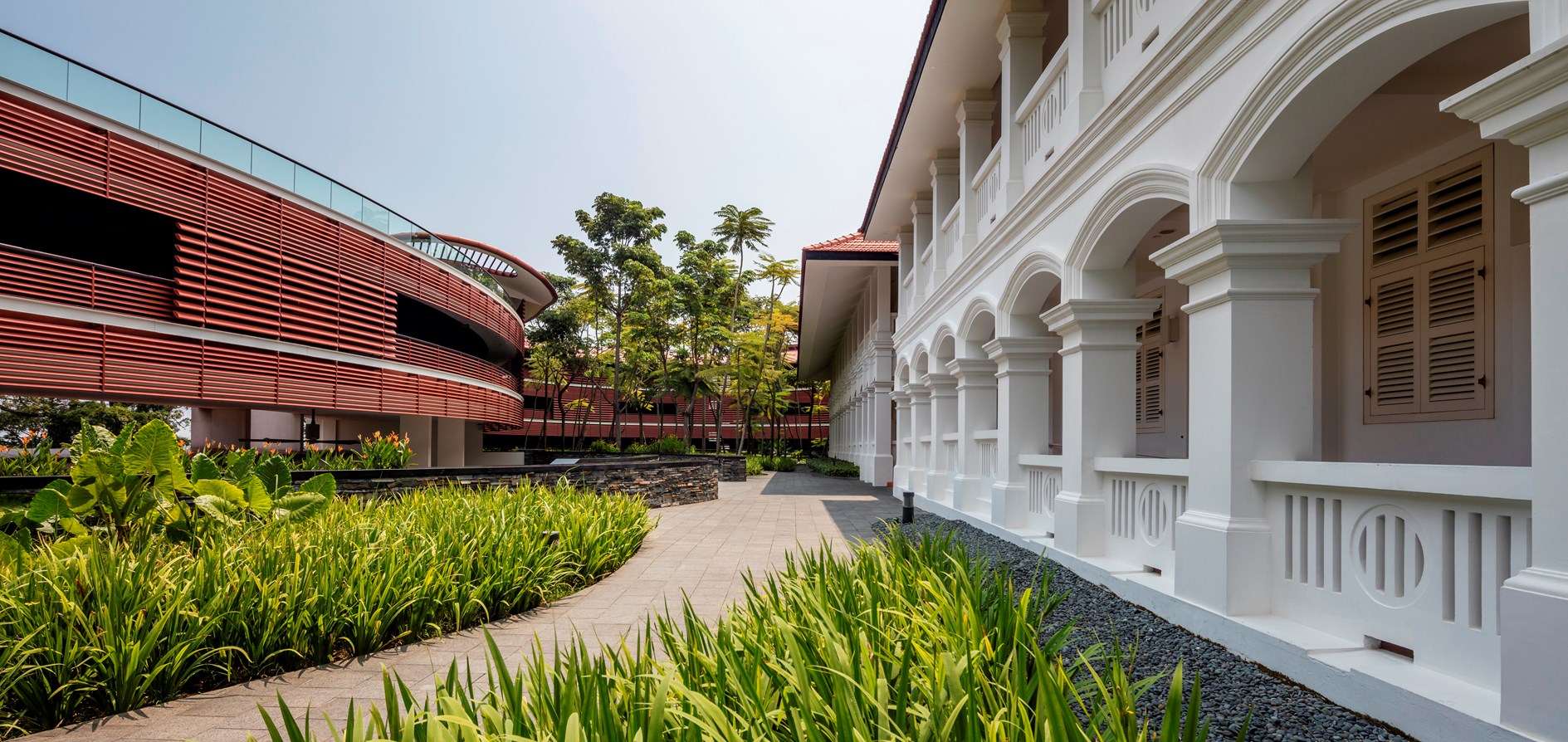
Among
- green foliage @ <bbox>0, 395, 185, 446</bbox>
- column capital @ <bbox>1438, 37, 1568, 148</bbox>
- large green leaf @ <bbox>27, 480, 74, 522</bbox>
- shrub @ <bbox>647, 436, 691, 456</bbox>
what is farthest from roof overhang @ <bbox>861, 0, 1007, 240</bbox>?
green foliage @ <bbox>0, 395, 185, 446</bbox>

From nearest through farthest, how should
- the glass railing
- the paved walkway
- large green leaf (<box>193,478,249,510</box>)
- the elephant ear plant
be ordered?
the paved walkway
the elephant ear plant
large green leaf (<box>193,478,249,510</box>)
the glass railing

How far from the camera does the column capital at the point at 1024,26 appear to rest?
8711 millimetres

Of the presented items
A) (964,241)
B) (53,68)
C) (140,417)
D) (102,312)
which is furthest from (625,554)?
(140,417)

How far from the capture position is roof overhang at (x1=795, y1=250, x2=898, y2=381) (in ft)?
64.2

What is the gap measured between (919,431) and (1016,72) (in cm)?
728

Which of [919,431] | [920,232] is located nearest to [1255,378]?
[919,431]

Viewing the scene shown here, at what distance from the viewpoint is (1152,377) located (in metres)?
10.4

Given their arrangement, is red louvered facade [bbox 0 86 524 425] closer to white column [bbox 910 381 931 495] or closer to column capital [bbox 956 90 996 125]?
white column [bbox 910 381 931 495]

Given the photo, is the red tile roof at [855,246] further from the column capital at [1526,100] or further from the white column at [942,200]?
the column capital at [1526,100]

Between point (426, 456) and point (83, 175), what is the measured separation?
12.1m

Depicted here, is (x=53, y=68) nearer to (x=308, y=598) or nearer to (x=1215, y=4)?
(x=308, y=598)

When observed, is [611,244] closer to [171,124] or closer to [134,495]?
[171,124]

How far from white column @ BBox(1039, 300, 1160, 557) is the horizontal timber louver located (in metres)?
1.70

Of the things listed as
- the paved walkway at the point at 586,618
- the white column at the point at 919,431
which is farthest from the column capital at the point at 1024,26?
the white column at the point at 919,431
